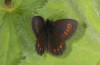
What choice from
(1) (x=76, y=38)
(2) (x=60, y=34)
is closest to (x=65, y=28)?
(2) (x=60, y=34)

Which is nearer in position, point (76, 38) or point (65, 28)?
point (65, 28)

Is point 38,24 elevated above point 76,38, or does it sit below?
above

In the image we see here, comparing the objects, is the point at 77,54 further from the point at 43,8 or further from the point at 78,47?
the point at 43,8

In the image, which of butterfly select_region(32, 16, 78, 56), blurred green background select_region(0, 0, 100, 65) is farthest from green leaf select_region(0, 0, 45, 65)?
butterfly select_region(32, 16, 78, 56)

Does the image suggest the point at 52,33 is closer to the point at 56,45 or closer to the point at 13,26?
the point at 56,45

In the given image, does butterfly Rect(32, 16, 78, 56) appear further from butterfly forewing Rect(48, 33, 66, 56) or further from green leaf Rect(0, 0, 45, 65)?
green leaf Rect(0, 0, 45, 65)

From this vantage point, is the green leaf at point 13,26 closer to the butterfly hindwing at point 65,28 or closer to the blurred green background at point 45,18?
the blurred green background at point 45,18

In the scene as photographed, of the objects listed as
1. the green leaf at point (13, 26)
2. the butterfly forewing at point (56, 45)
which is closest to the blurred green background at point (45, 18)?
the green leaf at point (13, 26)
